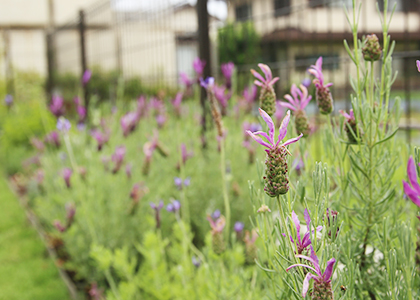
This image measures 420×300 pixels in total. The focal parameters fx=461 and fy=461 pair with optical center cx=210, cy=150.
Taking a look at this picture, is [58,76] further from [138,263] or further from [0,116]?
[138,263]

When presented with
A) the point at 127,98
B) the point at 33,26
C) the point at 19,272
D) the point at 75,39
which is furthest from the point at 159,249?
the point at 33,26

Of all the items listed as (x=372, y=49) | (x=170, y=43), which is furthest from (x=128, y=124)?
(x=170, y=43)

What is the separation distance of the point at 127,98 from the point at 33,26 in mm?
16652

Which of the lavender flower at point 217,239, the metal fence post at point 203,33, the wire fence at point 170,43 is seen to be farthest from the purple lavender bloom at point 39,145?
the lavender flower at point 217,239

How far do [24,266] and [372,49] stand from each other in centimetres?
322

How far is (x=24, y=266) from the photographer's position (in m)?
3.49

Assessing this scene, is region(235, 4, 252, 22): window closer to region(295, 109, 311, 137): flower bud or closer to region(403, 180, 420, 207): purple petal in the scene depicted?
region(295, 109, 311, 137): flower bud

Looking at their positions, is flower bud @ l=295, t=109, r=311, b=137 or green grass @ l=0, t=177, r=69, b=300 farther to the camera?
green grass @ l=0, t=177, r=69, b=300

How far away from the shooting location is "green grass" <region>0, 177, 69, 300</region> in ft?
9.93

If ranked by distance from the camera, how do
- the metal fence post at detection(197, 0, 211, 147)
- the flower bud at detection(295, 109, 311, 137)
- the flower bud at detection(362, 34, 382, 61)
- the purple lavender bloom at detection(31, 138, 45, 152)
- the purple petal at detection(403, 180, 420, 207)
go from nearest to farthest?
the purple petal at detection(403, 180, 420, 207) → the flower bud at detection(362, 34, 382, 61) → the flower bud at detection(295, 109, 311, 137) → the metal fence post at detection(197, 0, 211, 147) → the purple lavender bloom at detection(31, 138, 45, 152)

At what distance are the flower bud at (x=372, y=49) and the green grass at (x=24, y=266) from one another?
2524 millimetres

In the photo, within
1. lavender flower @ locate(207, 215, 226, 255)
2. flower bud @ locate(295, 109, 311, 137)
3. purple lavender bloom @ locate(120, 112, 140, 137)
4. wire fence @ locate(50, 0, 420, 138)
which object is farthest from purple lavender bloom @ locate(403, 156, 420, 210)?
purple lavender bloom @ locate(120, 112, 140, 137)

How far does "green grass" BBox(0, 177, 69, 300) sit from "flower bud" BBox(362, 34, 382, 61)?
2.52 m

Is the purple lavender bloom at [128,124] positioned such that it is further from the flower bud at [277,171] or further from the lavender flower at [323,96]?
the flower bud at [277,171]
